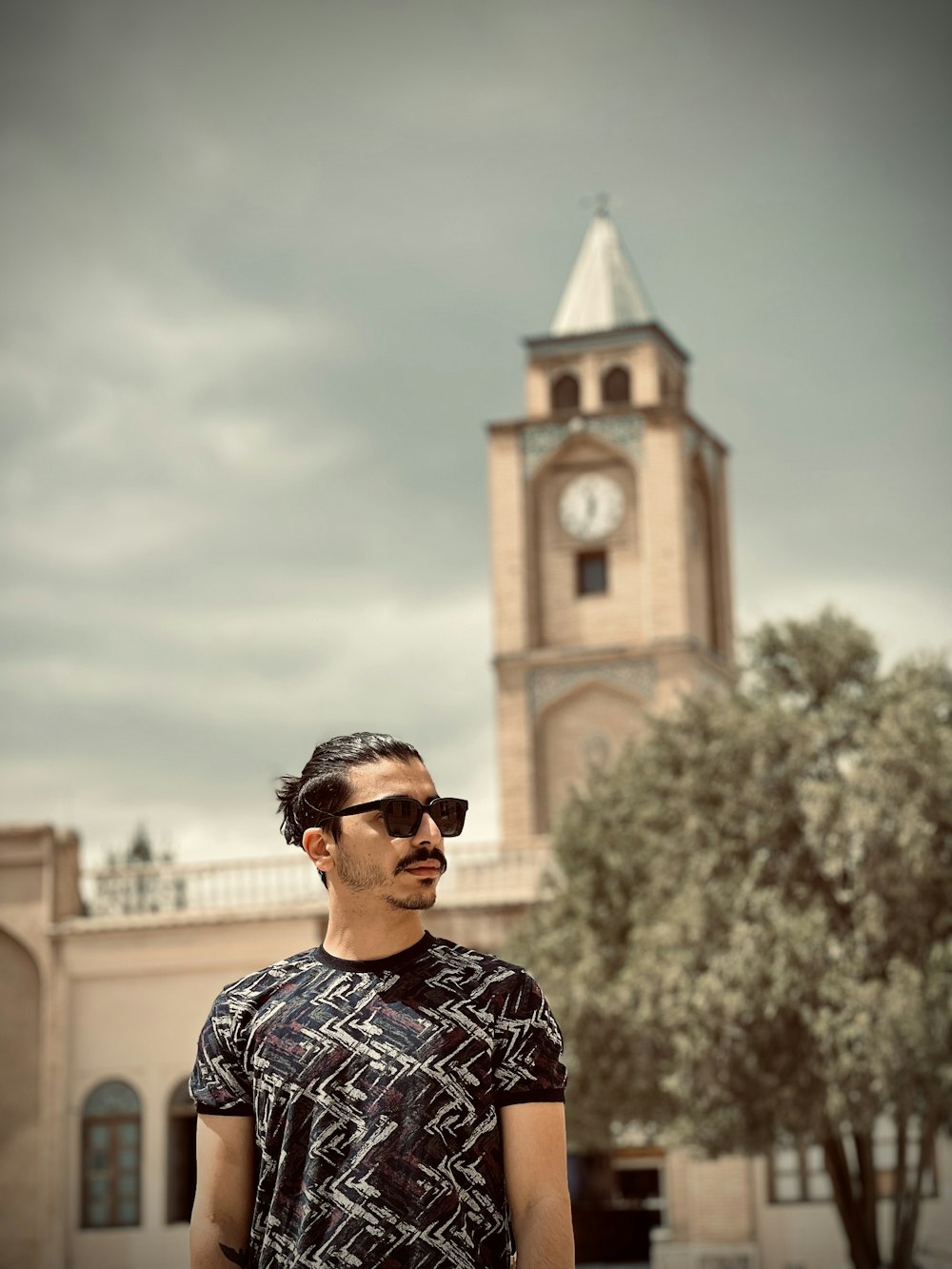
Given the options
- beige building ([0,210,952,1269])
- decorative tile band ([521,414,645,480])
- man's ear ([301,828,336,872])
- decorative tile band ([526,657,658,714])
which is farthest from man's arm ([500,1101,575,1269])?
decorative tile band ([521,414,645,480])

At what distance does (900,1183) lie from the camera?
21.9m

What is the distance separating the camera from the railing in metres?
30.4

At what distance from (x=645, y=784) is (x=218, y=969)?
9.08m

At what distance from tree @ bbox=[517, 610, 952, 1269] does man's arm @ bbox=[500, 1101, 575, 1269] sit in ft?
56.7

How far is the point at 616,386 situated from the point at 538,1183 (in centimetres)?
4074

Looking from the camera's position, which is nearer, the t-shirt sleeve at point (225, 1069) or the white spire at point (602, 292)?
the t-shirt sleeve at point (225, 1069)

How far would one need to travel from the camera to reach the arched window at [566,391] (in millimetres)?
43656

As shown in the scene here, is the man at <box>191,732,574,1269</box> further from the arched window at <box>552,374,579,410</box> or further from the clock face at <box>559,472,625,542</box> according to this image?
the arched window at <box>552,374,579,410</box>

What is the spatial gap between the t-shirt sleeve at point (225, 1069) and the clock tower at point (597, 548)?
3599 cm

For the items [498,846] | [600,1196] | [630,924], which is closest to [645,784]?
[630,924]

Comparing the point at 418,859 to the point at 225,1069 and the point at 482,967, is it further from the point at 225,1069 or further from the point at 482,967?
the point at 225,1069

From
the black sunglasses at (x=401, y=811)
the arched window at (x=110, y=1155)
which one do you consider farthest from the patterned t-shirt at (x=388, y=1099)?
the arched window at (x=110, y=1155)

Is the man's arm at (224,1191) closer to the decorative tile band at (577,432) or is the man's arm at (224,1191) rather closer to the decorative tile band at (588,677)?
the decorative tile band at (588,677)

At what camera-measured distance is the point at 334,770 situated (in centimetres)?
382
